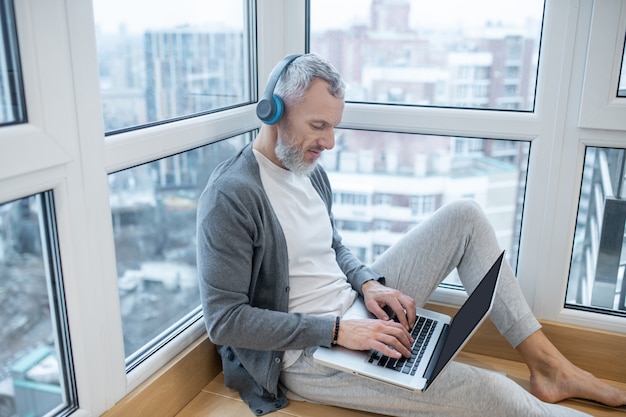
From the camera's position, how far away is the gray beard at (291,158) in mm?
1363

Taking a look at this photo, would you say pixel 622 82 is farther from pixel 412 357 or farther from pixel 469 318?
pixel 412 357

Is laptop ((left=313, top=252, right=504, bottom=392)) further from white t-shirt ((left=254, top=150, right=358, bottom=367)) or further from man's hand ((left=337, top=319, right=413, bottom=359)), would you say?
white t-shirt ((left=254, top=150, right=358, bottom=367))

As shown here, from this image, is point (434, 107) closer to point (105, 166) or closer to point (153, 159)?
point (153, 159)

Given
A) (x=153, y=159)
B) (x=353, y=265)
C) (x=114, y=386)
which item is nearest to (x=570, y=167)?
(x=353, y=265)

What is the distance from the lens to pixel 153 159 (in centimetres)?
129

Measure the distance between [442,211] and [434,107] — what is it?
34cm

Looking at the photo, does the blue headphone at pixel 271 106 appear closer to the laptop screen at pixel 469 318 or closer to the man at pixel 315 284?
the man at pixel 315 284

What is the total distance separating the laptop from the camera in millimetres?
1165

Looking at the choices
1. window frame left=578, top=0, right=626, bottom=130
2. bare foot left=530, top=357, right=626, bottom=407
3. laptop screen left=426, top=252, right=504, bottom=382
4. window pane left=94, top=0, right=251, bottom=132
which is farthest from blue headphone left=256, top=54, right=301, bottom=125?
bare foot left=530, top=357, right=626, bottom=407

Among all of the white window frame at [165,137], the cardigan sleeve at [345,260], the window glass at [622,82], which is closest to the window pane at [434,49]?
the white window frame at [165,137]

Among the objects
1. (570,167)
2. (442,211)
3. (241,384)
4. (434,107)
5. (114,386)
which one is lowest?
(241,384)

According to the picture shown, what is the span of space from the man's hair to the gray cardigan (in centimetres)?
17

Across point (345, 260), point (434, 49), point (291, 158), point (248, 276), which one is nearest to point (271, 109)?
point (291, 158)

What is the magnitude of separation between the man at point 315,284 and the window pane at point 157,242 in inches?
5.9
